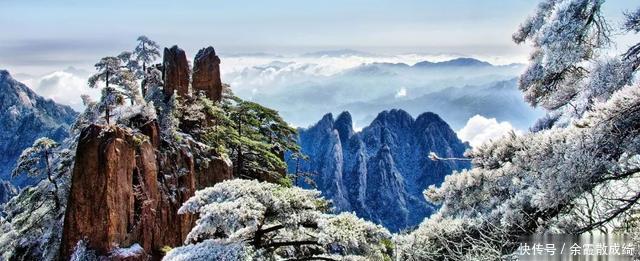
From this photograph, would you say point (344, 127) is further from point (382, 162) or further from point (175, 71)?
point (175, 71)

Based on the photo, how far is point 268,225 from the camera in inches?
Answer: 350

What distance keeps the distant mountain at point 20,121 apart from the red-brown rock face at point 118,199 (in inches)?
3905

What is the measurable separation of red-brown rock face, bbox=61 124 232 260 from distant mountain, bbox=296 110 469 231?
76408 mm

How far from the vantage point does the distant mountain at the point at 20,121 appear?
114375 mm

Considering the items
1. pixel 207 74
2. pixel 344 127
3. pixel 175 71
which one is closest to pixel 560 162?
pixel 175 71

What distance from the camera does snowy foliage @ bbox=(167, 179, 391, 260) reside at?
7922 millimetres

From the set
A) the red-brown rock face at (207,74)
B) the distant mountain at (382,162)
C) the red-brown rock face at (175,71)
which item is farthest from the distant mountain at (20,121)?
the red-brown rock face at (175,71)

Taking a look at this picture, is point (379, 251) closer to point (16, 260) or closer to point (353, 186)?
point (16, 260)

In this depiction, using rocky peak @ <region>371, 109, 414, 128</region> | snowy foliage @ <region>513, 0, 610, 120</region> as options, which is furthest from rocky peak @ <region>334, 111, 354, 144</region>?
snowy foliage @ <region>513, 0, 610, 120</region>

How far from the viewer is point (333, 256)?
344 inches

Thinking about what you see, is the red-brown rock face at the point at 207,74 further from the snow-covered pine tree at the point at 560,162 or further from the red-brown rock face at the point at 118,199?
the snow-covered pine tree at the point at 560,162

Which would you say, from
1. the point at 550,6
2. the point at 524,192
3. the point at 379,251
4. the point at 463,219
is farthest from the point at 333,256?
the point at 550,6

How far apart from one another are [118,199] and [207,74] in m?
12.2

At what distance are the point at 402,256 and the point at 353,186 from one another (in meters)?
90.4
